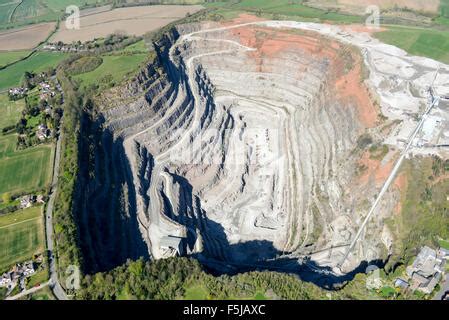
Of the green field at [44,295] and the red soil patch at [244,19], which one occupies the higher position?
the red soil patch at [244,19]

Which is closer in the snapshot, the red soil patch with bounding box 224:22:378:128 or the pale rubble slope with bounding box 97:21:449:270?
the pale rubble slope with bounding box 97:21:449:270

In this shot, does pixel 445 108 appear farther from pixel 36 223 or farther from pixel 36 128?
pixel 36 128

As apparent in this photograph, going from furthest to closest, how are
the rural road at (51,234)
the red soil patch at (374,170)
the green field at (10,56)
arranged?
1. the green field at (10,56)
2. the red soil patch at (374,170)
3. the rural road at (51,234)

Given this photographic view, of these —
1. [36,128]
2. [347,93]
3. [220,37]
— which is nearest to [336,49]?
[347,93]

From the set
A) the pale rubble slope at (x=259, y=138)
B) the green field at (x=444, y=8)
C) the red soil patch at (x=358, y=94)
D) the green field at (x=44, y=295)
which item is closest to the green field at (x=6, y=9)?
the pale rubble slope at (x=259, y=138)

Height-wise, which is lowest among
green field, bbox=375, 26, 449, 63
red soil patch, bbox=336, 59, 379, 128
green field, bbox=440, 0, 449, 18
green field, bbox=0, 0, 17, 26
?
red soil patch, bbox=336, 59, 379, 128

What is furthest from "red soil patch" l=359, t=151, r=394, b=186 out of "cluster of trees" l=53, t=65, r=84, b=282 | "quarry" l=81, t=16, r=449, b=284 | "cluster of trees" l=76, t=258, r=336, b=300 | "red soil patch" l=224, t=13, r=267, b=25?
"red soil patch" l=224, t=13, r=267, b=25

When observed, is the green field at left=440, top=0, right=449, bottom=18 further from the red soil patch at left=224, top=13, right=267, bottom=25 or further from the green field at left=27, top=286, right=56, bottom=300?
the green field at left=27, top=286, right=56, bottom=300

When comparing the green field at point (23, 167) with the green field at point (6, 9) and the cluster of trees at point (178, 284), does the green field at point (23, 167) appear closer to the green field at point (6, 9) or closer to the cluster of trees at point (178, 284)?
the cluster of trees at point (178, 284)

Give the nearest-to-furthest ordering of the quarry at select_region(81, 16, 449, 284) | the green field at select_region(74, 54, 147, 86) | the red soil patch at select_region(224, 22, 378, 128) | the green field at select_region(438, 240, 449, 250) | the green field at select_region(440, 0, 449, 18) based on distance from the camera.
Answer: the green field at select_region(438, 240, 449, 250)
the quarry at select_region(81, 16, 449, 284)
the red soil patch at select_region(224, 22, 378, 128)
the green field at select_region(74, 54, 147, 86)
the green field at select_region(440, 0, 449, 18)
